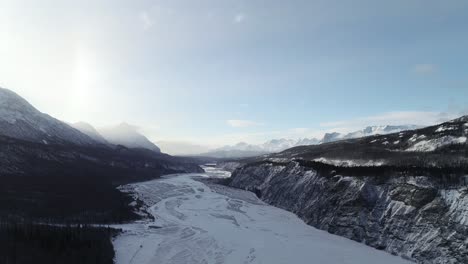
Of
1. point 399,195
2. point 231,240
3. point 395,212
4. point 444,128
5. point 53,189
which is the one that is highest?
point 444,128

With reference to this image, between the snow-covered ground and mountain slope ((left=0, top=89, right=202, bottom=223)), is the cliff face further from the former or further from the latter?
mountain slope ((left=0, top=89, right=202, bottom=223))

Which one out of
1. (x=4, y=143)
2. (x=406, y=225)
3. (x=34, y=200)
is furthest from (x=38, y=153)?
(x=406, y=225)

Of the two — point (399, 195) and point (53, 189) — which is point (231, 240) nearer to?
point (399, 195)

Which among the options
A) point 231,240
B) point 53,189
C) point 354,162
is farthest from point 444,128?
point 53,189

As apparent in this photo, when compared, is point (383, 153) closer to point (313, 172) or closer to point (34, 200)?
point (313, 172)

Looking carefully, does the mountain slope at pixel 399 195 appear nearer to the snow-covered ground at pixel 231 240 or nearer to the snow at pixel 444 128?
the snow at pixel 444 128

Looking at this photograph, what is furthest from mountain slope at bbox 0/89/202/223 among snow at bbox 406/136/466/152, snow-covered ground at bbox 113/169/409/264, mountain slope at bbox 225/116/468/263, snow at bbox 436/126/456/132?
snow at bbox 436/126/456/132
